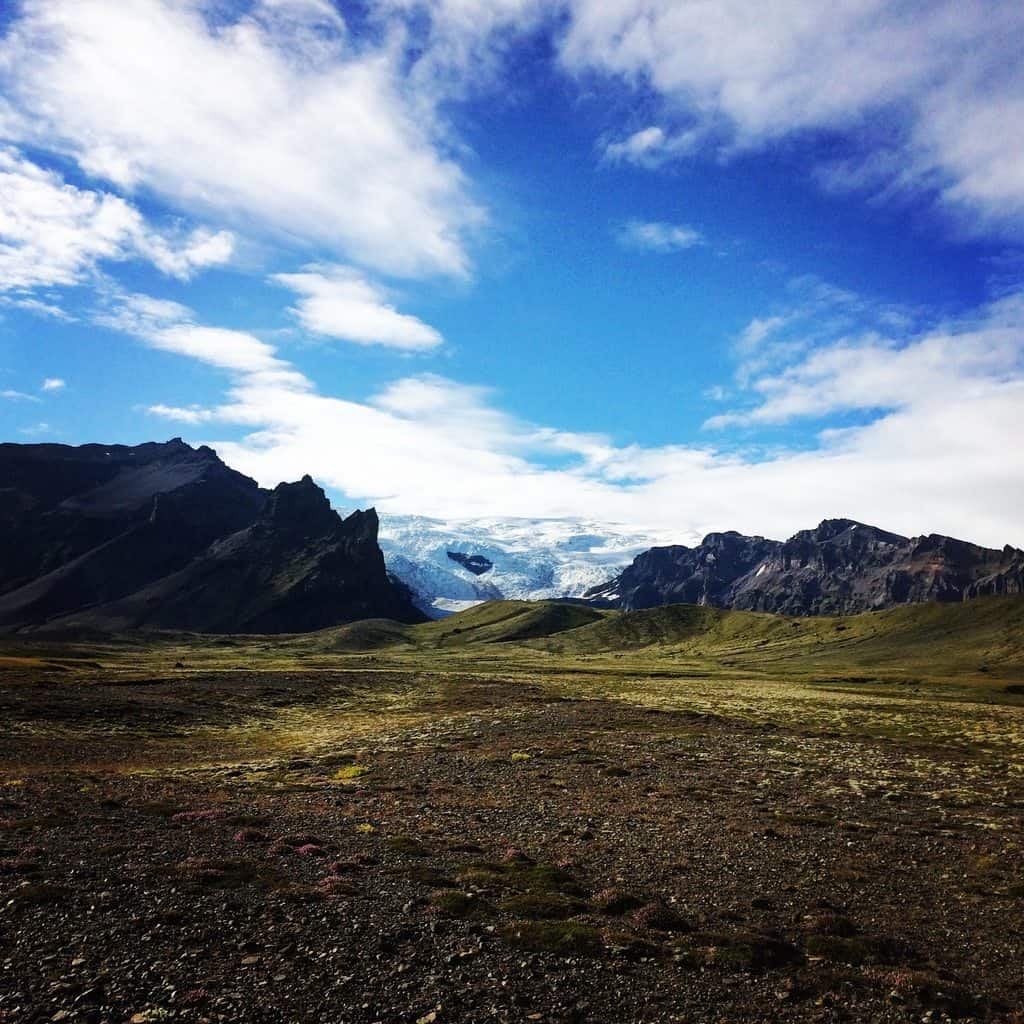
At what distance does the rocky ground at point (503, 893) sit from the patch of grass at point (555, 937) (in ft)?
0.29

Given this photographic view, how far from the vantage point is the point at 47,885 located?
2234 cm

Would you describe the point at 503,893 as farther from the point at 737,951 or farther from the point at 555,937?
the point at 737,951

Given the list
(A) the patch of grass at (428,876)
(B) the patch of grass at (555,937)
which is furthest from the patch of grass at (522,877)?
(B) the patch of grass at (555,937)

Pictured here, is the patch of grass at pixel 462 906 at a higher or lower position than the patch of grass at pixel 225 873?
higher

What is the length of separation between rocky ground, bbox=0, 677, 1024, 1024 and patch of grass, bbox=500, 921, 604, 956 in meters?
0.09

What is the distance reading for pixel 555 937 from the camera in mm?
20141

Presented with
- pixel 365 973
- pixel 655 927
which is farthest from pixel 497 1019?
pixel 655 927

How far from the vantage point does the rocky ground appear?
17.0 metres

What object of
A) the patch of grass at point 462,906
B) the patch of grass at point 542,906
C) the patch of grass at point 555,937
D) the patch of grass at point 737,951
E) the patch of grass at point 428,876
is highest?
the patch of grass at point 737,951

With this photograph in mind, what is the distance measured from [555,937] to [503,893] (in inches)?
154

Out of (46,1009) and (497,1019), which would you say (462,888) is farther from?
(46,1009)

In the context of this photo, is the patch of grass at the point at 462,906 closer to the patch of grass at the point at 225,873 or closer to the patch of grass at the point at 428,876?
the patch of grass at the point at 428,876

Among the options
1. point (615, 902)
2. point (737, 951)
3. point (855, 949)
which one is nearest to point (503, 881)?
point (615, 902)

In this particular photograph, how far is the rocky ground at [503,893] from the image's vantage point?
17.0 metres
